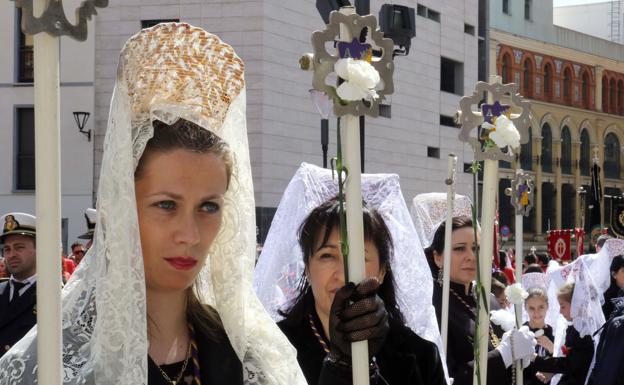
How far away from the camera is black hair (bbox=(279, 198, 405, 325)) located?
12.8 ft

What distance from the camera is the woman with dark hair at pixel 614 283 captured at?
377 inches

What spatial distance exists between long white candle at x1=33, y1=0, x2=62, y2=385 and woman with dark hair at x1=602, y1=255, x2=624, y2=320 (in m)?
8.09

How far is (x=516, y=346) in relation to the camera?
5.67 m

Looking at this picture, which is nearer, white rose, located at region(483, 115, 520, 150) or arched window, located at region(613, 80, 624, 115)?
white rose, located at region(483, 115, 520, 150)

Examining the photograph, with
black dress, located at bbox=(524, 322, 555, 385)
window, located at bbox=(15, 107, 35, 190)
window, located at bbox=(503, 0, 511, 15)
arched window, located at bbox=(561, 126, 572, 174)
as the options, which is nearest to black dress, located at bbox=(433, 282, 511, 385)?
black dress, located at bbox=(524, 322, 555, 385)

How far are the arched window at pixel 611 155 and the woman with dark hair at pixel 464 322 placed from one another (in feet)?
145

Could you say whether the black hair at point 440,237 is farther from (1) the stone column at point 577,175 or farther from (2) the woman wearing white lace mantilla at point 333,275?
(1) the stone column at point 577,175

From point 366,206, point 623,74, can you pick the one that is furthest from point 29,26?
point 623,74

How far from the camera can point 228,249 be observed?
2.62 metres

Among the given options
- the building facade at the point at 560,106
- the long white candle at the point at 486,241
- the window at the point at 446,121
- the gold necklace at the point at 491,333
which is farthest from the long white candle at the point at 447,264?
the building facade at the point at 560,106

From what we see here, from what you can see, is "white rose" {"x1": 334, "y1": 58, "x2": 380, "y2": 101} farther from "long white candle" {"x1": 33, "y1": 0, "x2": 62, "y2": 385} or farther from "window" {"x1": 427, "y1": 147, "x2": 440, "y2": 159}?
"window" {"x1": 427, "y1": 147, "x2": 440, "y2": 159}

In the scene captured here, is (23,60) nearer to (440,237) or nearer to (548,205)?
(440,237)

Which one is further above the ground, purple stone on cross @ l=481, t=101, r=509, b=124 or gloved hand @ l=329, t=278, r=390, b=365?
purple stone on cross @ l=481, t=101, r=509, b=124

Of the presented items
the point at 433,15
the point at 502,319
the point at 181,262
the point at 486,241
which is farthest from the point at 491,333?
the point at 433,15
